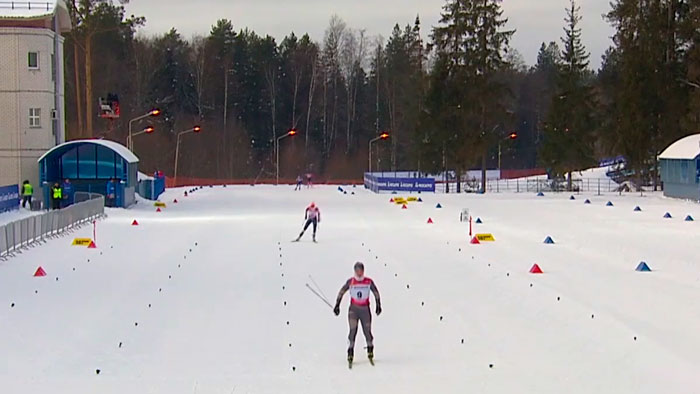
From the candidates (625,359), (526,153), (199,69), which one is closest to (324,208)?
(625,359)

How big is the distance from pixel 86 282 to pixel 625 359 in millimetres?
13268

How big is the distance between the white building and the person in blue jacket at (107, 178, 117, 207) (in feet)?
14.9

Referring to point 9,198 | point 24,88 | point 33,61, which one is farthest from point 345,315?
point 33,61

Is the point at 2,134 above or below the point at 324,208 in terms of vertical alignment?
above

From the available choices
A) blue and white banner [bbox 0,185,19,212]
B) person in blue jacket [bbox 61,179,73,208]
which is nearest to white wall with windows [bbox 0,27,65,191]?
person in blue jacket [bbox 61,179,73,208]

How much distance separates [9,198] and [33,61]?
444 inches

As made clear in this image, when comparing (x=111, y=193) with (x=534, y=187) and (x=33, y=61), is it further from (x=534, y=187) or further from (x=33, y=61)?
(x=534, y=187)

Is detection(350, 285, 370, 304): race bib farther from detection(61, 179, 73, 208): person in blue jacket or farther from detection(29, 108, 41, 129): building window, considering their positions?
detection(29, 108, 41, 129): building window

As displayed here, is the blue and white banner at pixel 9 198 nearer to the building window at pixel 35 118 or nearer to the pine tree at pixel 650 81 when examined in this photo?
the building window at pixel 35 118

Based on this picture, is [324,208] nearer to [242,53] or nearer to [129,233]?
[129,233]

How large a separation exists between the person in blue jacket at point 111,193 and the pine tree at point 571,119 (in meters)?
43.8

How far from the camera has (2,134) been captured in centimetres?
5228

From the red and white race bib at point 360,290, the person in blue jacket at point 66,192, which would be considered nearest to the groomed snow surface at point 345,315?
the red and white race bib at point 360,290

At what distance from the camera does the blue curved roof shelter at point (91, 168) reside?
5081cm
